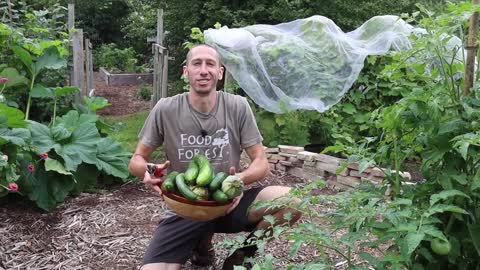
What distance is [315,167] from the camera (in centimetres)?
570

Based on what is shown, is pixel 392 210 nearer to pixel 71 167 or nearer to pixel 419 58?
pixel 419 58

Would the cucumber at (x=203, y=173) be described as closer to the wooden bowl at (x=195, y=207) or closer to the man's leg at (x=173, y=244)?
the wooden bowl at (x=195, y=207)

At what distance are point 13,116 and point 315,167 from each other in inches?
118

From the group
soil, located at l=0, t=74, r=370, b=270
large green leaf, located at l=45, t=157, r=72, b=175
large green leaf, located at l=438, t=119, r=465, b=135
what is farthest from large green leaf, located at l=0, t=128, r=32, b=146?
large green leaf, located at l=438, t=119, r=465, b=135

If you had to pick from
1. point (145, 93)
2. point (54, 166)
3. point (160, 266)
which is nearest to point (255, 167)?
point (160, 266)

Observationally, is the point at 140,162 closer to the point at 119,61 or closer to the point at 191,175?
the point at 191,175

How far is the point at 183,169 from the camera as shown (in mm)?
3109

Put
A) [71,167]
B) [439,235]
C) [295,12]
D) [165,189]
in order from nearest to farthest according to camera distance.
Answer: [439,235]
[165,189]
[71,167]
[295,12]

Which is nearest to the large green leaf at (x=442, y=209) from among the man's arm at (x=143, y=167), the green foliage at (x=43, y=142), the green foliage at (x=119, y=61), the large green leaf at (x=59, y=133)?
the man's arm at (x=143, y=167)

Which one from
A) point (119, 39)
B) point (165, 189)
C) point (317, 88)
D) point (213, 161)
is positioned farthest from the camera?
point (119, 39)

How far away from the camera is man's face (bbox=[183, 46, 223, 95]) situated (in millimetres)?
2984

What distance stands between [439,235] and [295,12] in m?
8.40

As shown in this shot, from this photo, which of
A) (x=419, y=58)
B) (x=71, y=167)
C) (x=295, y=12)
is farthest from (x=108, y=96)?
(x=419, y=58)

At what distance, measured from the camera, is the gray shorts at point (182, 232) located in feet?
9.96
